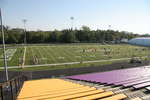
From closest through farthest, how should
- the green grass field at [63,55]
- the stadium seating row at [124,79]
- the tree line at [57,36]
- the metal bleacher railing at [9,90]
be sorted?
1. the metal bleacher railing at [9,90]
2. the stadium seating row at [124,79]
3. the green grass field at [63,55]
4. the tree line at [57,36]

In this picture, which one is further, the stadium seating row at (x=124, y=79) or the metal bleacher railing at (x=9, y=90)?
the stadium seating row at (x=124, y=79)

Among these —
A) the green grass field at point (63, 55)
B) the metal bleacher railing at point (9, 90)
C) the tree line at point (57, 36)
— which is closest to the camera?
the metal bleacher railing at point (9, 90)

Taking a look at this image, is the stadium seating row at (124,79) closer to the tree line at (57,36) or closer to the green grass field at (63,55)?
the green grass field at (63,55)

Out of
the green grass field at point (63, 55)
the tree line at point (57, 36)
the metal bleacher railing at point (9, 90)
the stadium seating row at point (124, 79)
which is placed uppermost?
the tree line at point (57, 36)

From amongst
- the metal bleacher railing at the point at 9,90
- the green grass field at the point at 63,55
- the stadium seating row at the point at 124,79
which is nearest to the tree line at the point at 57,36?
the green grass field at the point at 63,55

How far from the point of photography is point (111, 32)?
117m

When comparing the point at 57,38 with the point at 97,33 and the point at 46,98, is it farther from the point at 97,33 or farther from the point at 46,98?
the point at 46,98

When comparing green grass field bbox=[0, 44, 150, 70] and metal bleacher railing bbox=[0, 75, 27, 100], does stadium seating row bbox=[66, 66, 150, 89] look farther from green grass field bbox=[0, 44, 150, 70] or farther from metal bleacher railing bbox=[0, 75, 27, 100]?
green grass field bbox=[0, 44, 150, 70]

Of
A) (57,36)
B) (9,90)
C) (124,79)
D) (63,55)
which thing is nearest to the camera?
(9,90)

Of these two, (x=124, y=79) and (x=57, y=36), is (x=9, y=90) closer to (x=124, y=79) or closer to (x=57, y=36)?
(x=124, y=79)

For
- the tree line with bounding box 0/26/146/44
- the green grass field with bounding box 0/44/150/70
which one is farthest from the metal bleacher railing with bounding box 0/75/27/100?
the tree line with bounding box 0/26/146/44

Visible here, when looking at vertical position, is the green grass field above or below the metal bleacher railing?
below

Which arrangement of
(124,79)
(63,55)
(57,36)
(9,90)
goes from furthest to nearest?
(57,36) → (63,55) → (124,79) → (9,90)

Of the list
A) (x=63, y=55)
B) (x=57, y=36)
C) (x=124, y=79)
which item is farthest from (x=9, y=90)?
(x=57, y=36)
